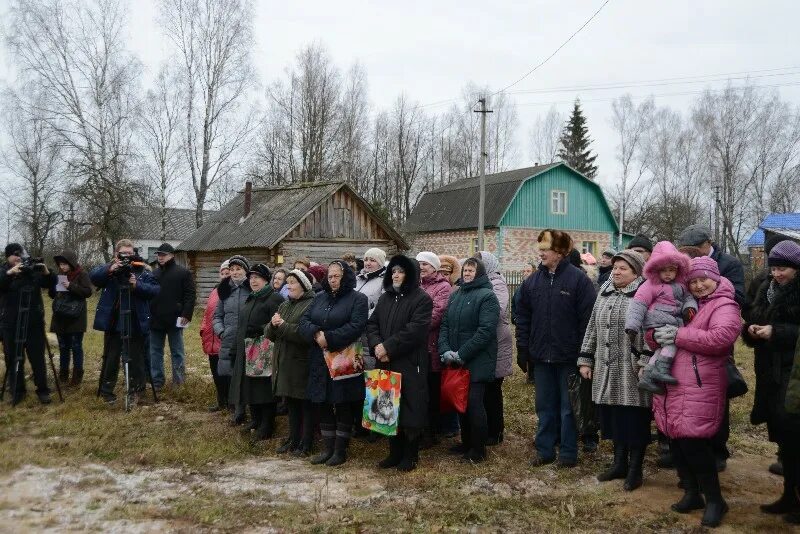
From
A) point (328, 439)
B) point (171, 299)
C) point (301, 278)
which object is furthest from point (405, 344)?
point (171, 299)

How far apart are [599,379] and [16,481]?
4623 mm

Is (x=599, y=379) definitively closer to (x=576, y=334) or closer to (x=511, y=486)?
(x=576, y=334)

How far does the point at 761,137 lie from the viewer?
38.0 metres

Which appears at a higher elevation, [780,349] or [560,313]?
[560,313]

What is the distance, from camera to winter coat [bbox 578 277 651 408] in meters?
4.80

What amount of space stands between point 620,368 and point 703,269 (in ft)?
3.22

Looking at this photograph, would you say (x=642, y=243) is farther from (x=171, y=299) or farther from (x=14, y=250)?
(x=14, y=250)

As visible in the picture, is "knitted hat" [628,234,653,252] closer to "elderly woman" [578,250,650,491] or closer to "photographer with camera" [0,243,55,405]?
"elderly woman" [578,250,650,491]

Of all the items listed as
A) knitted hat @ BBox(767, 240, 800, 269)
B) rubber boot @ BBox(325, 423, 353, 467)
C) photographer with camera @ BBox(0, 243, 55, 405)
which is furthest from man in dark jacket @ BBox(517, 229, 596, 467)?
photographer with camera @ BBox(0, 243, 55, 405)

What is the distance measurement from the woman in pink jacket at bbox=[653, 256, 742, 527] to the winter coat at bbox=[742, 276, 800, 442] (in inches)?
10.5

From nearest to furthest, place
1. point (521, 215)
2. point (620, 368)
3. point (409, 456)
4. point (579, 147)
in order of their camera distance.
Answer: point (620, 368) → point (409, 456) → point (521, 215) → point (579, 147)

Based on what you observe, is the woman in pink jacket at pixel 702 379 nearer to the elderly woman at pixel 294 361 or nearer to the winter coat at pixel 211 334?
Answer: the elderly woman at pixel 294 361

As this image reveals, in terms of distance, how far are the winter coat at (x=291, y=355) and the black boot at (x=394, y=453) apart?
0.91 metres

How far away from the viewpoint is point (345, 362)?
18.9ft
